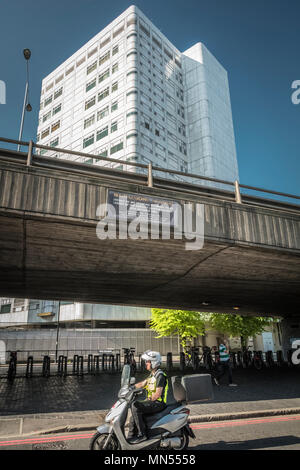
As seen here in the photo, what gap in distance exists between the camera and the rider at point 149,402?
4.83 metres

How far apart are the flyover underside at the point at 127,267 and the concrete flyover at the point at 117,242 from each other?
0.03 m

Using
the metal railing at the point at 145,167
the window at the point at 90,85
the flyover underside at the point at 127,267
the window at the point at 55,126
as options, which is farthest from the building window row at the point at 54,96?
the metal railing at the point at 145,167

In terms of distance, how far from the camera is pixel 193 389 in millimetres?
5051

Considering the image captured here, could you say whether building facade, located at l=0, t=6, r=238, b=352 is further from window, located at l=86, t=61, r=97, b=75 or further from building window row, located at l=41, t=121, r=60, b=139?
building window row, located at l=41, t=121, r=60, b=139

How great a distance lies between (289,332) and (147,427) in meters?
25.2

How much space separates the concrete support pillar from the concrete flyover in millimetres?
12496

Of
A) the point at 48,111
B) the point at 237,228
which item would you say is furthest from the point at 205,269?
the point at 48,111

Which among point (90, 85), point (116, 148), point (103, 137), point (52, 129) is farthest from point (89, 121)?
point (116, 148)

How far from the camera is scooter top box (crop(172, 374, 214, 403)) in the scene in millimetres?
5027

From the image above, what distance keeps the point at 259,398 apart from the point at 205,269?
15.2ft

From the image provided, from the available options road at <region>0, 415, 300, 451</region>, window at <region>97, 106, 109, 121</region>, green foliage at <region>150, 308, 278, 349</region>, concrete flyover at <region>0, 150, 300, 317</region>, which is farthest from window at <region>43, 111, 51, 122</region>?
road at <region>0, 415, 300, 451</region>

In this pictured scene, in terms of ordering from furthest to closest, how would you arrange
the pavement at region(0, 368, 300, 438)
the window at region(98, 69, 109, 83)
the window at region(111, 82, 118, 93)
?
the window at region(98, 69, 109, 83) → the window at region(111, 82, 118, 93) → the pavement at region(0, 368, 300, 438)

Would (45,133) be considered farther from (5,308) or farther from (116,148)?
(5,308)

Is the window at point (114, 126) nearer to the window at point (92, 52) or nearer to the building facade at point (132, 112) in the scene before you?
the building facade at point (132, 112)
